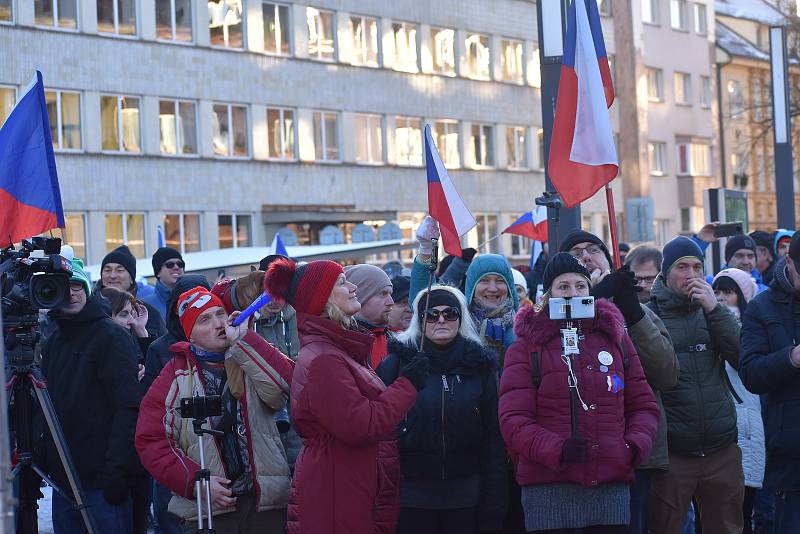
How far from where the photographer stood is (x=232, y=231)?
39.2 metres

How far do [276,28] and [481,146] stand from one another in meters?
10.2

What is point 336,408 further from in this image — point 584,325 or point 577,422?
point 584,325

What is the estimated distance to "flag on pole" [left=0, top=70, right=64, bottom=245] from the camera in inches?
358

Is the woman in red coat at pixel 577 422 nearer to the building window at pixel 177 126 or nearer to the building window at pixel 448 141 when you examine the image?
the building window at pixel 177 126

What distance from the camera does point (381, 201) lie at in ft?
144

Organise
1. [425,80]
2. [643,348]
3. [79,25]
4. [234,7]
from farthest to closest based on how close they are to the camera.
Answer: [425,80] → [234,7] → [79,25] → [643,348]

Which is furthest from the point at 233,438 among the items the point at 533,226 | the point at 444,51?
the point at 444,51

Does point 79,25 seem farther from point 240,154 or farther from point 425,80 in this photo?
point 425,80

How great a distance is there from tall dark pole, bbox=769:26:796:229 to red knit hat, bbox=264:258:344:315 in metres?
16.7

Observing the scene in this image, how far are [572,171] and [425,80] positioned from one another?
37630mm

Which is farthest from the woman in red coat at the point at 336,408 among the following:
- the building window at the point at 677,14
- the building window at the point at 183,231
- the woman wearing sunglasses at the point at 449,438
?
the building window at the point at 677,14

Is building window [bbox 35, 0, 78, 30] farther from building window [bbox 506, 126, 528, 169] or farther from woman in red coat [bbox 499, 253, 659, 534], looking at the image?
woman in red coat [bbox 499, 253, 659, 534]

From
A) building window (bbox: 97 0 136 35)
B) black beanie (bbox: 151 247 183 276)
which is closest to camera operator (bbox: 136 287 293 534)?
black beanie (bbox: 151 247 183 276)

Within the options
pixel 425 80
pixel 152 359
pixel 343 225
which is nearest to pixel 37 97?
pixel 152 359
